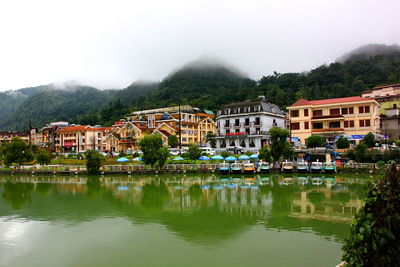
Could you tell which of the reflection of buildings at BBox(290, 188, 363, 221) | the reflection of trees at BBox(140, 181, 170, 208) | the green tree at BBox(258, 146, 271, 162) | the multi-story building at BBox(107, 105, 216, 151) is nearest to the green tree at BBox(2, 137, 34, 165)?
the multi-story building at BBox(107, 105, 216, 151)

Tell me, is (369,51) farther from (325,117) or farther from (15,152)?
(15,152)

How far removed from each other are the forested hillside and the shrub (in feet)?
264

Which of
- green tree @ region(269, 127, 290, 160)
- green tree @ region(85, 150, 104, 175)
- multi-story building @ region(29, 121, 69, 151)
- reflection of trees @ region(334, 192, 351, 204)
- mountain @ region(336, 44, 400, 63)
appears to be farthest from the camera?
mountain @ region(336, 44, 400, 63)

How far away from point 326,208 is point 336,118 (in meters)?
35.6

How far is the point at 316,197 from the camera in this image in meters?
21.9

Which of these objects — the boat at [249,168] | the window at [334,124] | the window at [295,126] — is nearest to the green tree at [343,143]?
the window at [334,124]

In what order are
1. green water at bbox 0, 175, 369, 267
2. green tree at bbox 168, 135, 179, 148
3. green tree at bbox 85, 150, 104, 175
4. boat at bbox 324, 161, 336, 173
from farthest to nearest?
green tree at bbox 168, 135, 179, 148
green tree at bbox 85, 150, 104, 175
boat at bbox 324, 161, 336, 173
green water at bbox 0, 175, 369, 267

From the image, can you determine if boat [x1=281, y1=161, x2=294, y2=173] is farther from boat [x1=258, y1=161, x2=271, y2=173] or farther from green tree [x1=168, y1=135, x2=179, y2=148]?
green tree [x1=168, y1=135, x2=179, y2=148]

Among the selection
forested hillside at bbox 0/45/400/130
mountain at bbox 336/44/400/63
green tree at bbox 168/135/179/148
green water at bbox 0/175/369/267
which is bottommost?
green water at bbox 0/175/369/267

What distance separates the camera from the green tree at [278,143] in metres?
40.2

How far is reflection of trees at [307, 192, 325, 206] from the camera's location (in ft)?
66.6

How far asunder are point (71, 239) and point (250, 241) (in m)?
7.17

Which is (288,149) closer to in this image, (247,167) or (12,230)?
(247,167)

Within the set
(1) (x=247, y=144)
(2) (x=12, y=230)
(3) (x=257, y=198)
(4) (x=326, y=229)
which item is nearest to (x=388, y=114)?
(1) (x=247, y=144)
